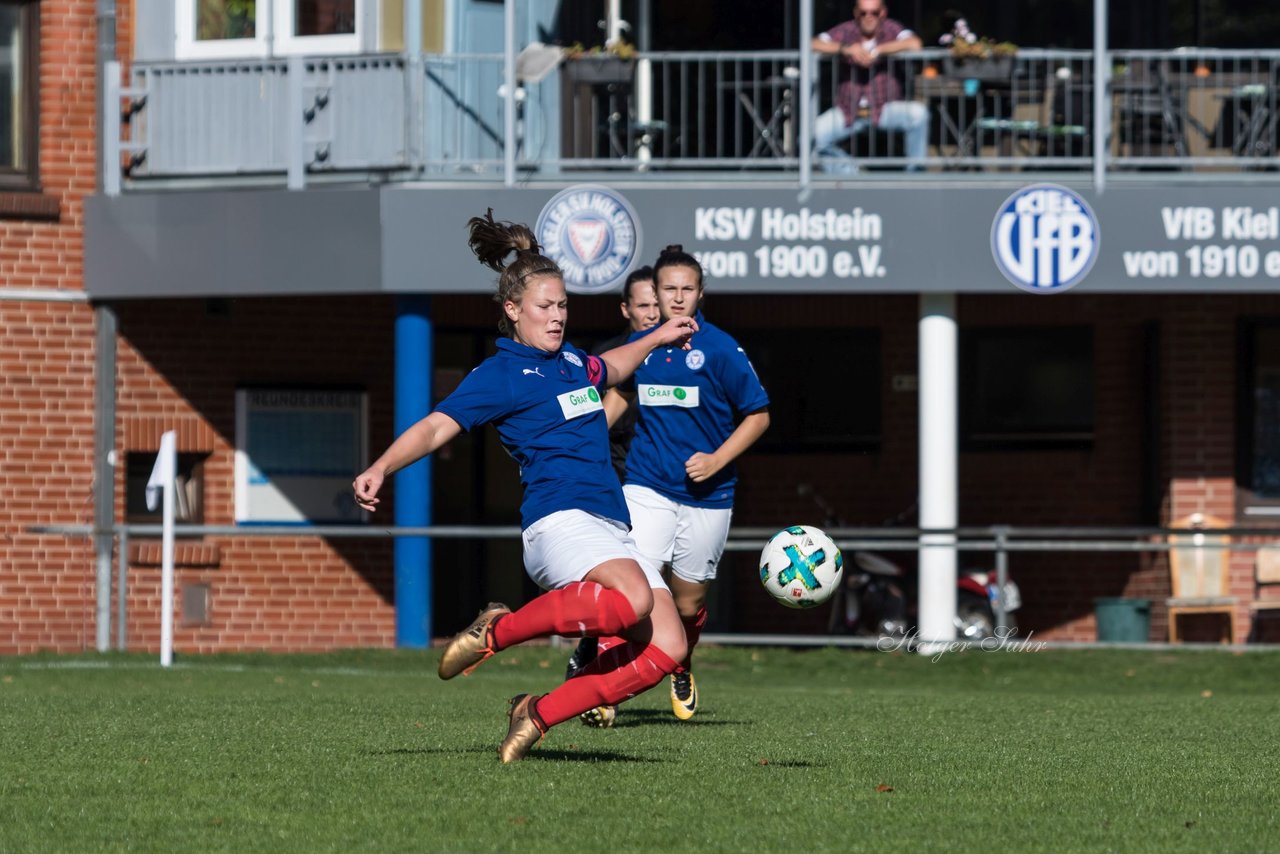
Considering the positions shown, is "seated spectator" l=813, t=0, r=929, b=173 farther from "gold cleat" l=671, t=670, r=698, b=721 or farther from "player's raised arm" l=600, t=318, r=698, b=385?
"player's raised arm" l=600, t=318, r=698, b=385

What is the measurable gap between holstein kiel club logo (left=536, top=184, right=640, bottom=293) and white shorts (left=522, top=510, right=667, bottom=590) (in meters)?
8.96

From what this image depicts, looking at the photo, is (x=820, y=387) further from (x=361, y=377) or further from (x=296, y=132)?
(x=296, y=132)

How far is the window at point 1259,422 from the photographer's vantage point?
709 inches

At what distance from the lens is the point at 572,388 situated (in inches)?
278

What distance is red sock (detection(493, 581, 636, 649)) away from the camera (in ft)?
21.6

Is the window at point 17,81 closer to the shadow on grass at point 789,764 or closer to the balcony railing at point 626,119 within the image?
the balcony railing at point 626,119

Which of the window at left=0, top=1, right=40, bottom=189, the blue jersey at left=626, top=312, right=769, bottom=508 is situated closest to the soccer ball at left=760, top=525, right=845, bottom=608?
the blue jersey at left=626, top=312, right=769, bottom=508

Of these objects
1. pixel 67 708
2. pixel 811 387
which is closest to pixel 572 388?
pixel 67 708

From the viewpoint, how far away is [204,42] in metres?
17.2

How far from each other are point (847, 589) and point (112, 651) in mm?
5875

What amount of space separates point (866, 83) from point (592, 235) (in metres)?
2.59

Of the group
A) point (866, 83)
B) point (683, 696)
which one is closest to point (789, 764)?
point (683, 696)

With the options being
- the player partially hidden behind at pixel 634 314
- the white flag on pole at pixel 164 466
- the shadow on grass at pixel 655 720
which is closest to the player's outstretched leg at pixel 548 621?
the player partially hidden behind at pixel 634 314

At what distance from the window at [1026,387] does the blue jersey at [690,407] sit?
9.90 metres
